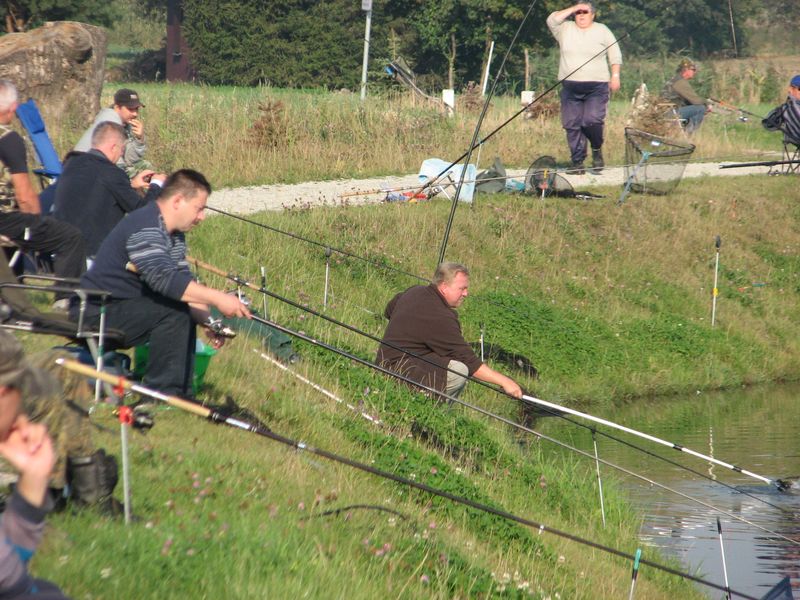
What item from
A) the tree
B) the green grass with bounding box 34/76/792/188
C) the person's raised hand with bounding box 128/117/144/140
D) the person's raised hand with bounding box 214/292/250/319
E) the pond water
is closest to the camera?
the person's raised hand with bounding box 214/292/250/319

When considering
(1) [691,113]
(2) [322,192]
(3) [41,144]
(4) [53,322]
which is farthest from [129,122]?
(1) [691,113]

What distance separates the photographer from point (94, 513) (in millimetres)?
4824

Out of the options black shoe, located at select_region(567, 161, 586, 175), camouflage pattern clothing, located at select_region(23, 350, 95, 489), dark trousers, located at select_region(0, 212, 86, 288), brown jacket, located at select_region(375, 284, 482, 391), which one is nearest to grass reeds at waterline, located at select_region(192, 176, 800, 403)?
black shoe, located at select_region(567, 161, 586, 175)

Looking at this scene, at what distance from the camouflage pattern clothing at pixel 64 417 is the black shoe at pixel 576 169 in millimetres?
12158

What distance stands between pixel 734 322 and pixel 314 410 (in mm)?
8494

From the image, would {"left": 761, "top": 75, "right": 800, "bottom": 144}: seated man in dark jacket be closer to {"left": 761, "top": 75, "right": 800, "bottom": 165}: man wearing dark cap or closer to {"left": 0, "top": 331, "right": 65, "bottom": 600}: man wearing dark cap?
{"left": 761, "top": 75, "right": 800, "bottom": 165}: man wearing dark cap

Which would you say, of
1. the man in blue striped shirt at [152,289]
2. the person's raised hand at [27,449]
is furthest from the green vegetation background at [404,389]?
the person's raised hand at [27,449]

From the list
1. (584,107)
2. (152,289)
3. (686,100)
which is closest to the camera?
(152,289)

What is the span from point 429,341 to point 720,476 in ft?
9.67

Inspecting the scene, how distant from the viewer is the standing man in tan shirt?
51.1 ft

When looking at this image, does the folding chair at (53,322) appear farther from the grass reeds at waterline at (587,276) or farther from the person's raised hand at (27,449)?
the grass reeds at waterline at (587,276)

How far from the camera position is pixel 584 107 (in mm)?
16094

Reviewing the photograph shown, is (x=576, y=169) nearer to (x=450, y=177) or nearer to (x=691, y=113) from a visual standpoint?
(x=450, y=177)

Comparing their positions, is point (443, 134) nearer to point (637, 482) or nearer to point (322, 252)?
point (322, 252)
